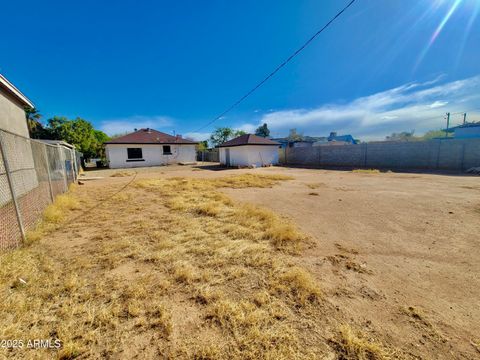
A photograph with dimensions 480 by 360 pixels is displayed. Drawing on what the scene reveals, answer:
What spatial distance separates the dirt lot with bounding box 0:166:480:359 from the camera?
1541mm

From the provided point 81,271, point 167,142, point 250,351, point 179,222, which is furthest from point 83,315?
point 167,142

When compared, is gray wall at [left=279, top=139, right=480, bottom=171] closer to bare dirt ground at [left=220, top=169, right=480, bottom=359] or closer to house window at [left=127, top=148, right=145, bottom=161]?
bare dirt ground at [left=220, top=169, right=480, bottom=359]

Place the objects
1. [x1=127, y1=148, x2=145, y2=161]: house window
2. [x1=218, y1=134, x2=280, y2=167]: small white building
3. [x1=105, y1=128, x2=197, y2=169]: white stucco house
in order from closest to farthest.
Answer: [x1=218, y1=134, x2=280, y2=167]: small white building, [x1=105, y1=128, x2=197, y2=169]: white stucco house, [x1=127, y1=148, x2=145, y2=161]: house window

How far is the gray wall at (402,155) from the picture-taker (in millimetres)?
12367

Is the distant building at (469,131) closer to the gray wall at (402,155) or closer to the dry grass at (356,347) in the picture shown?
the gray wall at (402,155)

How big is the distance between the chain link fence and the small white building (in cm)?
1296

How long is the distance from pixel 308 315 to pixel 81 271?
8.89 feet

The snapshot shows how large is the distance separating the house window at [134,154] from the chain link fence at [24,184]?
13.0m

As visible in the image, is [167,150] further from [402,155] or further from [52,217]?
[402,155]

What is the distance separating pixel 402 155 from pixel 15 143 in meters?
20.8

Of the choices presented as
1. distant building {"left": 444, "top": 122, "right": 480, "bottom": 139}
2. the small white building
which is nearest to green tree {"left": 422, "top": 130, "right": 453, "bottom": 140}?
distant building {"left": 444, "top": 122, "right": 480, "bottom": 139}

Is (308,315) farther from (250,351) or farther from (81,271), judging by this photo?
(81,271)

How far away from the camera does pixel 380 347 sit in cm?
149

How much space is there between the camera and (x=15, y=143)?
623 cm
